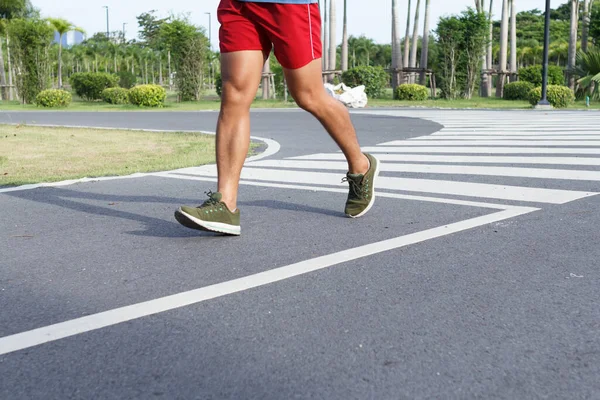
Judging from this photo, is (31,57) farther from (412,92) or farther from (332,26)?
(412,92)

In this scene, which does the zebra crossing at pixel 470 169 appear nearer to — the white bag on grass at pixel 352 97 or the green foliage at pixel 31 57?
the white bag on grass at pixel 352 97

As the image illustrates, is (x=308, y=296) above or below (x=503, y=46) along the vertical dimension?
below

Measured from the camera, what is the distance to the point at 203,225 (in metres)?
3.80

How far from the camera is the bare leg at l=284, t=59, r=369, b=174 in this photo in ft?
13.3

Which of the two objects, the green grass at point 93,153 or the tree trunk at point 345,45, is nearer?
the green grass at point 93,153

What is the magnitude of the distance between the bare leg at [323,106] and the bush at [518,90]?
29.1 meters

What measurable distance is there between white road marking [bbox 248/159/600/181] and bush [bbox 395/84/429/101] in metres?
25.0

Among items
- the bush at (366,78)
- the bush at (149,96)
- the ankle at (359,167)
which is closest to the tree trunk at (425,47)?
the bush at (366,78)

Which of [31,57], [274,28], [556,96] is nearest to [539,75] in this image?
[556,96]

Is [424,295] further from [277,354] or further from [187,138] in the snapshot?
[187,138]

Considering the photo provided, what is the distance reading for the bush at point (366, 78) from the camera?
1355 inches

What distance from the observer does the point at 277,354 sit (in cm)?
222

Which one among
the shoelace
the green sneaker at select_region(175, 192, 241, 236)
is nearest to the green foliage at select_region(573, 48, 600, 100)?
the shoelace

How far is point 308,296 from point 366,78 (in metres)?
32.3
